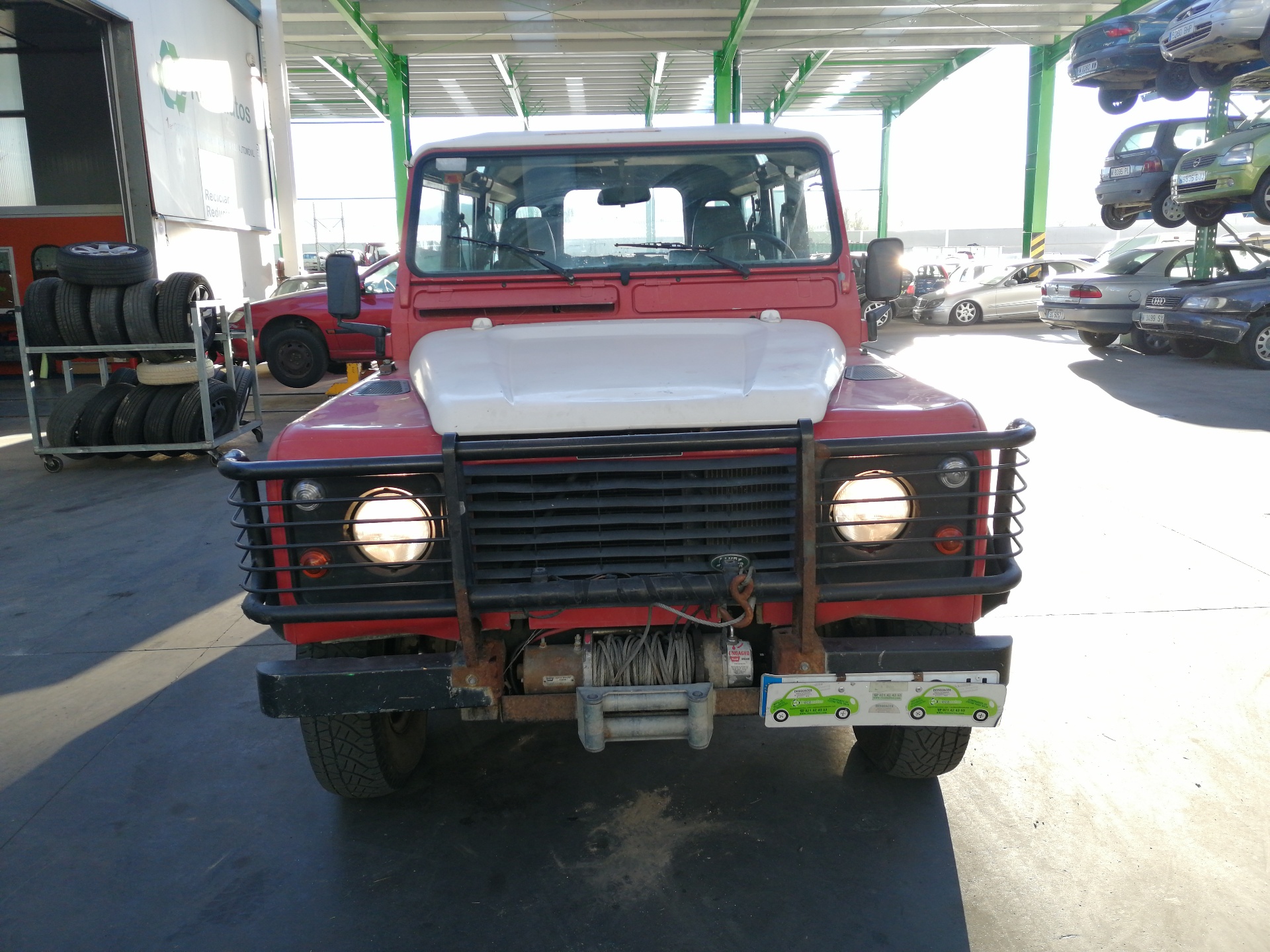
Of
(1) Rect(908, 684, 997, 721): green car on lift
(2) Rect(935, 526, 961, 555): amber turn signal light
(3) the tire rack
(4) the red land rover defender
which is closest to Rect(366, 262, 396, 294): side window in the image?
(3) the tire rack

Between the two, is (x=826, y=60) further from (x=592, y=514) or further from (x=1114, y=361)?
(x=592, y=514)

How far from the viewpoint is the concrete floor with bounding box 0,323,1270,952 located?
2.49 m

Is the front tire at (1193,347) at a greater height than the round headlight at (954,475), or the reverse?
the round headlight at (954,475)

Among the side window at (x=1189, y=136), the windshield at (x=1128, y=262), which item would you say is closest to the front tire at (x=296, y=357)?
the windshield at (x=1128, y=262)

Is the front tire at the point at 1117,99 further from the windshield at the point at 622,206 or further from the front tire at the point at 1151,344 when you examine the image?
the windshield at the point at 622,206

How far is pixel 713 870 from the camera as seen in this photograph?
269 cm

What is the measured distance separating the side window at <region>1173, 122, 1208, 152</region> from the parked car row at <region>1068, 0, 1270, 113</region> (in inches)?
23.0

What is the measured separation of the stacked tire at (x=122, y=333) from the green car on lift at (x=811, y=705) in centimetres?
708

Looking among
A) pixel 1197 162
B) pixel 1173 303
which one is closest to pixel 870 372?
pixel 1173 303

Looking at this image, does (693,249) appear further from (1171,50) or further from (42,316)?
(1171,50)

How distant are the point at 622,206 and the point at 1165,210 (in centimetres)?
1423

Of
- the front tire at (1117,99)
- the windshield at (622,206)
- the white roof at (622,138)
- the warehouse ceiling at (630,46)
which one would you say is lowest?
the windshield at (622,206)

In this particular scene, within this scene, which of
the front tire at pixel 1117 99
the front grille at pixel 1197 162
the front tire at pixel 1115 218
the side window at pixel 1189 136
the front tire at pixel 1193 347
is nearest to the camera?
the front grille at pixel 1197 162

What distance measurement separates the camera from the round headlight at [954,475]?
2.49 meters
